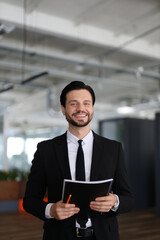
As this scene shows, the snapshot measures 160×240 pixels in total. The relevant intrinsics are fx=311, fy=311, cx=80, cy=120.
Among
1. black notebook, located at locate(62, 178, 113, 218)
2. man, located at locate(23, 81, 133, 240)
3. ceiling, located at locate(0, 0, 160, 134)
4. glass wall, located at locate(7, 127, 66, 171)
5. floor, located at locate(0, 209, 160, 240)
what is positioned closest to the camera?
black notebook, located at locate(62, 178, 113, 218)

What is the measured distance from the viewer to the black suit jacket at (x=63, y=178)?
160 cm

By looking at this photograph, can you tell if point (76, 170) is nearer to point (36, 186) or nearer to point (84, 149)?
point (84, 149)

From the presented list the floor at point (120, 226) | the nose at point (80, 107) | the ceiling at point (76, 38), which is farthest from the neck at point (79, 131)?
the ceiling at point (76, 38)

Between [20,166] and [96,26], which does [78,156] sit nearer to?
[96,26]

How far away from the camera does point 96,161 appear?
1.64 m

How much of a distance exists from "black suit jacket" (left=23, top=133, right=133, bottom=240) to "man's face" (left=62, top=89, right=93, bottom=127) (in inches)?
5.7

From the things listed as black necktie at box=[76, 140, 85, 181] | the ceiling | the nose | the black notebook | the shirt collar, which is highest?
the ceiling

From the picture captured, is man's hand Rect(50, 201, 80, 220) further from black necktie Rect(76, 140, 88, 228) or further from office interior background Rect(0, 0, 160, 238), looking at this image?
office interior background Rect(0, 0, 160, 238)

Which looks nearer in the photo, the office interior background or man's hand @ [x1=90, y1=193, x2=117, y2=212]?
man's hand @ [x1=90, y1=193, x2=117, y2=212]

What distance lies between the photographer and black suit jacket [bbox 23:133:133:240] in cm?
160

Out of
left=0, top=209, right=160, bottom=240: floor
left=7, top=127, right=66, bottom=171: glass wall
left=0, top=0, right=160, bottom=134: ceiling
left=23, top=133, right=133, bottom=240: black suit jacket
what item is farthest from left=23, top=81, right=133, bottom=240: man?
left=7, top=127, right=66, bottom=171: glass wall

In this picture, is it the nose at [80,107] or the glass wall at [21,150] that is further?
the glass wall at [21,150]

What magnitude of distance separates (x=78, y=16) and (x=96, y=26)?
743 mm

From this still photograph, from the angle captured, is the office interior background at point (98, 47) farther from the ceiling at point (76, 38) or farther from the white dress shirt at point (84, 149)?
the white dress shirt at point (84, 149)
